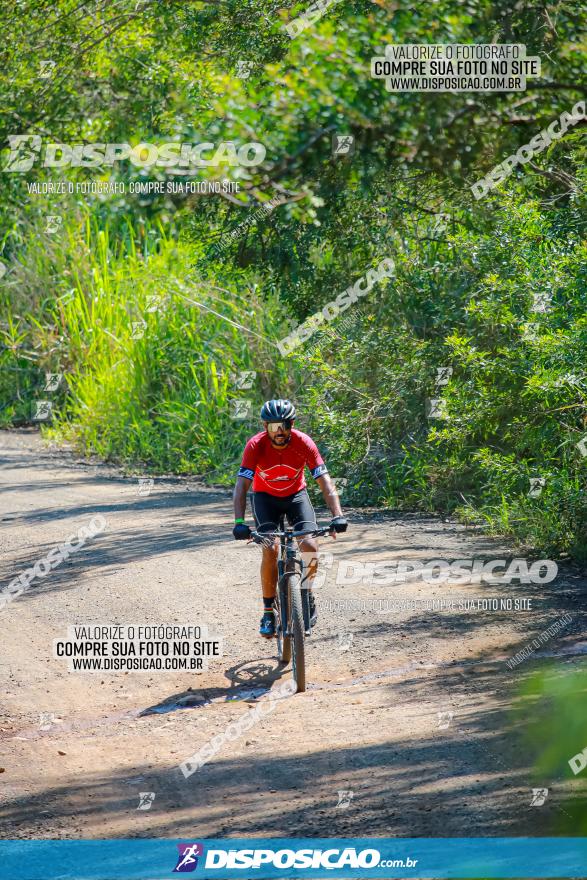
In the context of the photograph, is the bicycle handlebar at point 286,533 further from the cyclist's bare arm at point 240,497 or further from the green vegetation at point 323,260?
the green vegetation at point 323,260

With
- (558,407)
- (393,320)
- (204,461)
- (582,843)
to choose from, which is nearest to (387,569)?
(558,407)

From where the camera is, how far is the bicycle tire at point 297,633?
819 cm

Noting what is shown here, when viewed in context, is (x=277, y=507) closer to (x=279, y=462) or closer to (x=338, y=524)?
(x=279, y=462)

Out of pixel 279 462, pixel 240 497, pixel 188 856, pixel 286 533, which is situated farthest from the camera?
pixel 279 462

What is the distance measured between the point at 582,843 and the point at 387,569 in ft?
21.3

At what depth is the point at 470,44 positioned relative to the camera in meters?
7.69

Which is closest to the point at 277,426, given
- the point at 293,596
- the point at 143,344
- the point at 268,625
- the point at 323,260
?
the point at 293,596

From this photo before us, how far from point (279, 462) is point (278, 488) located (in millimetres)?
191

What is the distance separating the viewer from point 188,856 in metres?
5.55

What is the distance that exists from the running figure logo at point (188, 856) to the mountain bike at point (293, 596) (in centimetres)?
262

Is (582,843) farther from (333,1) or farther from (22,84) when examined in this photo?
(22,84)

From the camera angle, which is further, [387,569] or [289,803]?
[387,569]

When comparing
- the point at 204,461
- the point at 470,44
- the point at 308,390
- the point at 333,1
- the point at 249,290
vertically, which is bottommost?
the point at 204,461

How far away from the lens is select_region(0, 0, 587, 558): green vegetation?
7840 millimetres
